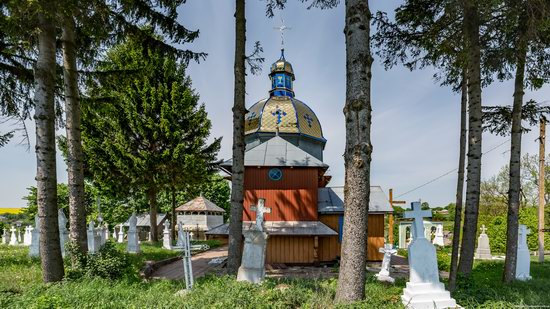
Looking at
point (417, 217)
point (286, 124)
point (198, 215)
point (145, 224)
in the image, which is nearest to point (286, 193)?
point (286, 124)

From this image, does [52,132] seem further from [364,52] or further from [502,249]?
[502,249]

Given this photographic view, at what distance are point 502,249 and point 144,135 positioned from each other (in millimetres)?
22332

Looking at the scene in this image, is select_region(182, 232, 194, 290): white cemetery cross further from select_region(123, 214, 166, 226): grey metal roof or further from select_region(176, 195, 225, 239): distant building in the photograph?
select_region(123, 214, 166, 226): grey metal roof

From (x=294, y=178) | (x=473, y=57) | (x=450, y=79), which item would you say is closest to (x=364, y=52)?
(x=473, y=57)

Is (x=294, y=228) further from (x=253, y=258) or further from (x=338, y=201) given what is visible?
(x=253, y=258)

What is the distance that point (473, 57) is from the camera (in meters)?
7.35

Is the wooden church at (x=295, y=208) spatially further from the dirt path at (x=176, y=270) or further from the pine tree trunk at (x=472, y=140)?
the pine tree trunk at (x=472, y=140)

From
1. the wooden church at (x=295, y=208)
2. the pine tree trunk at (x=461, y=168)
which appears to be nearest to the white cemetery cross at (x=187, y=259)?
the wooden church at (x=295, y=208)

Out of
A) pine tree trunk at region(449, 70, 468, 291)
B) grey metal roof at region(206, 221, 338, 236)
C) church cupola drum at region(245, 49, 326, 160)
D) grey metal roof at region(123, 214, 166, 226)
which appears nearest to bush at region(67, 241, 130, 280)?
grey metal roof at region(206, 221, 338, 236)

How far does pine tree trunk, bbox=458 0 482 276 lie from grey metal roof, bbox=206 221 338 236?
610cm

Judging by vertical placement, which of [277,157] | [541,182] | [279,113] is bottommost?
[541,182]

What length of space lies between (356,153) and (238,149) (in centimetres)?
425

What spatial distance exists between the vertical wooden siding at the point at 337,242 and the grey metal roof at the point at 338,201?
36cm

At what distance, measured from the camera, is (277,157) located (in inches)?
563
